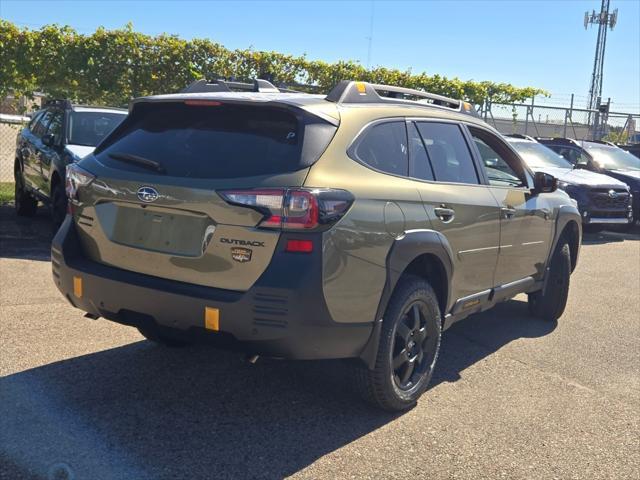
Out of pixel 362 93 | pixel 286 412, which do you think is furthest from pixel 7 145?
pixel 286 412

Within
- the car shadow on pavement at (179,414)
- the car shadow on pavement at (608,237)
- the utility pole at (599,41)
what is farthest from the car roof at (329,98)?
the utility pole at (599,41)

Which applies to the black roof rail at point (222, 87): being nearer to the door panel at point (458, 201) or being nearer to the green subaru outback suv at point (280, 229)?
the green subaru outback suv at point (280, 229)

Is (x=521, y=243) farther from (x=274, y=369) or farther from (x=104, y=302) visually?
(x=104, y=302)

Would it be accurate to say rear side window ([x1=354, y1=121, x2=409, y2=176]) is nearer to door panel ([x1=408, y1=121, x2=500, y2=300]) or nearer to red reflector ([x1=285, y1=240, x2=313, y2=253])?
door panel ([x1=408, y1=121, x2=500, y2=300])

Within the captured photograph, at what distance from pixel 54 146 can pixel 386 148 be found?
6.04m

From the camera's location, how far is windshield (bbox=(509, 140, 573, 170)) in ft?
45.9

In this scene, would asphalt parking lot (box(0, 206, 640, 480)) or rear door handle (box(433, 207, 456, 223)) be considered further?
rear door handle (box(433, 207, 456, 223))

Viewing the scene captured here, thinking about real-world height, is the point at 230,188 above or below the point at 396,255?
above

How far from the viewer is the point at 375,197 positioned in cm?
386

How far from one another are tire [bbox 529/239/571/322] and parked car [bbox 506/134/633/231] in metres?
6.43

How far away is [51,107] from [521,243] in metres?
7.31

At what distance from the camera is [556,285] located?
22.2 feet

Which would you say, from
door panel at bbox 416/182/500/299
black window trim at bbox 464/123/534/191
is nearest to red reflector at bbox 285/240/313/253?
door panel at bbox 416/182/500/299

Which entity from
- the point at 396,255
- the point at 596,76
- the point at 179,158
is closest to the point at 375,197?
the point at 396,255
